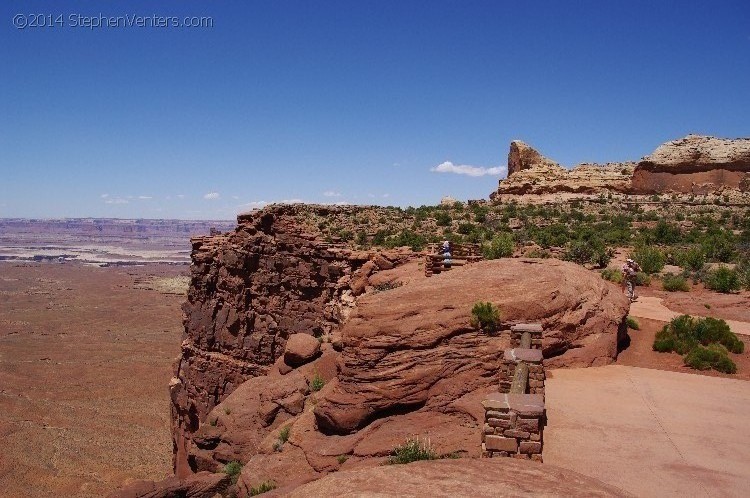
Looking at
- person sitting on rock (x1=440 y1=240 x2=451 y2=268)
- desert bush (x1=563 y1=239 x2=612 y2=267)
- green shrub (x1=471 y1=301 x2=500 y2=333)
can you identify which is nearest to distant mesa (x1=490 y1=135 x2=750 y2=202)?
desert bush (x1=563 y1=239 x2=612 y2=267)

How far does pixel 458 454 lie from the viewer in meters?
9.34

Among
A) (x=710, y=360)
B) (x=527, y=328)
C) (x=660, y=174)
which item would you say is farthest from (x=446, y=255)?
(x=660, y=174)

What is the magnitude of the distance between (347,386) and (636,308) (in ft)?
35.0

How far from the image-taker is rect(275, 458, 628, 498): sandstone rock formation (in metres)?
5.70

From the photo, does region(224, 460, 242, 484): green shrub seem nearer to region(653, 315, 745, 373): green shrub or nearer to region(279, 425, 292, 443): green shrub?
region(279, 425, 292, 443): green shrub

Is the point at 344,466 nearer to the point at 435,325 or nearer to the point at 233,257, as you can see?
the point at 435,325

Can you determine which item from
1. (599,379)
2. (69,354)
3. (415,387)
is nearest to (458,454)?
(415,387)

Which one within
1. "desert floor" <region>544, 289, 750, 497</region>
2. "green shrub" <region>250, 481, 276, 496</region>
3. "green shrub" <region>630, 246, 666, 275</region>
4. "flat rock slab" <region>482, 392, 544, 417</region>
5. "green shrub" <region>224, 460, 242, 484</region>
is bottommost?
"green shrub" <region>224, 460, 242, 484</region>

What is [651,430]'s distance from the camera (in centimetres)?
858

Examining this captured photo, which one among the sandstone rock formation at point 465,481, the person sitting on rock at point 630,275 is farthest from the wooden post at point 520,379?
the person sitting on rock at point 630,275

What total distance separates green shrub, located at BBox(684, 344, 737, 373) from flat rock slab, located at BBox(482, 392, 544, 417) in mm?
7211

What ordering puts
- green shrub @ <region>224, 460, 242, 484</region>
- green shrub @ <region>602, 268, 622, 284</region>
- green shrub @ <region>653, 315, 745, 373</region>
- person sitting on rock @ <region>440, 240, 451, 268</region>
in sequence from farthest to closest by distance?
1. green shrub @ <region>602, 268, 622, 284</region>
2. person sitting on rock @ <region>440, 240, 451, 268</region>
3. green shrub @ <region>224, 460, 242, 484</region>
4. green shrub @ <region>653, 315, 745, 373</region>

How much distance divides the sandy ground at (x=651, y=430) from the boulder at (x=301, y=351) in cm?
915

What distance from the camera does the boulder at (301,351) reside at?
18.1 meters
